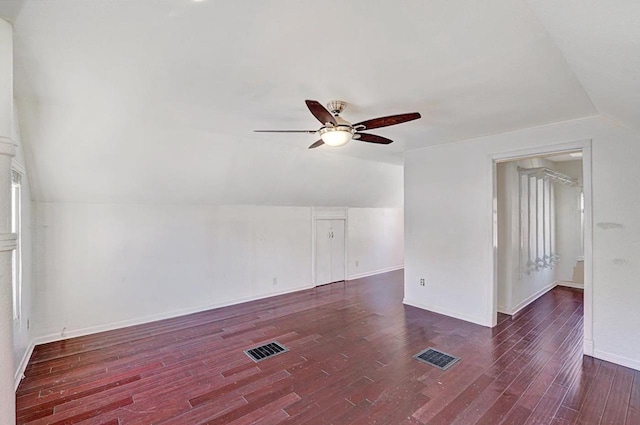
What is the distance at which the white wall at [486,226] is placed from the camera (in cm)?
298

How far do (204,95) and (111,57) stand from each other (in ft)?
2.49

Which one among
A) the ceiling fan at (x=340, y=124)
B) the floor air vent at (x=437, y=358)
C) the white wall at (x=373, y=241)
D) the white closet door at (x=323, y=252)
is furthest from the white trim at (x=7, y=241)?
the white wall at (x=373, y=241)

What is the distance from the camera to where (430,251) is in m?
4.63

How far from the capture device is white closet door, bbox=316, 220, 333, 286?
632 centimetres

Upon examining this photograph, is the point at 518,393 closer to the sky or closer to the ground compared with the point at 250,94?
closer to the ground

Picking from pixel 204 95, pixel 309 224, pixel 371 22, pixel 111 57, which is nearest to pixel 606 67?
pixel 371 22

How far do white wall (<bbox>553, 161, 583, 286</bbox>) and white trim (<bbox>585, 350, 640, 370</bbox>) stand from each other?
12.0 ft

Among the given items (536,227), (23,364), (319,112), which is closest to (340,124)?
(319,112)

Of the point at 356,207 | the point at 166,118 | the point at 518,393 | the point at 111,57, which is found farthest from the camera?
the point at 356,207

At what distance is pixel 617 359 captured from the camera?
9.87 ft

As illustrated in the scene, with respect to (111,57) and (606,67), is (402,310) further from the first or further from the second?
(111,57)

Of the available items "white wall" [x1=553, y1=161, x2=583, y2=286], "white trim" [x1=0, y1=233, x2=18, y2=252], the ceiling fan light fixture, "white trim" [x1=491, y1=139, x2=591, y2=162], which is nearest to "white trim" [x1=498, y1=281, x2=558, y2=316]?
"white wall" [x1=553, y1=161, x2=583, y2=286]

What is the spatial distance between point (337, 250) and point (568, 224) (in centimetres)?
489

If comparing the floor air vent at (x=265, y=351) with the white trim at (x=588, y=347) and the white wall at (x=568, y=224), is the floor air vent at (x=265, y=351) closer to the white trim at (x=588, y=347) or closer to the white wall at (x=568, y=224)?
the white trim at (x=588, y=347)
